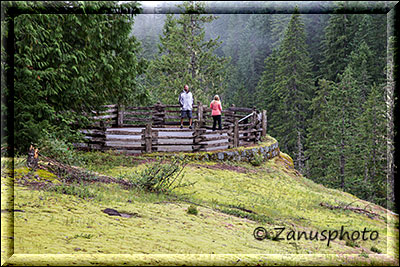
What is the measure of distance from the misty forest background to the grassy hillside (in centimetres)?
209

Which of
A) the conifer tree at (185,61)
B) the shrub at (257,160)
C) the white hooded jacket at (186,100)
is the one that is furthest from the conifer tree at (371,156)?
→ the white hooded jacket at (186,100)

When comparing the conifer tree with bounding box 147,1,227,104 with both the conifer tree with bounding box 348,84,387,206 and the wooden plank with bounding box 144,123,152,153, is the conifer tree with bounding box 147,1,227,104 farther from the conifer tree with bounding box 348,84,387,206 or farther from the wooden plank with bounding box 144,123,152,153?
the wooden plank with bounding box 144,123,152,153

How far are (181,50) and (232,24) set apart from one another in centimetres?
5399

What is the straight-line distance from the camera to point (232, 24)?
274 ft

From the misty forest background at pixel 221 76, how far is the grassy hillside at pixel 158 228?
2.09m

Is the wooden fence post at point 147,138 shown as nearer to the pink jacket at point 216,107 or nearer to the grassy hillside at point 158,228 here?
the pink jacket at point 216,107

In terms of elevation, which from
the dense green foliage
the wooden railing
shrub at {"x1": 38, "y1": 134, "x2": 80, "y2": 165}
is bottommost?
the wooden railing

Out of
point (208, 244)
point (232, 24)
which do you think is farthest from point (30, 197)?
point (232, 24)

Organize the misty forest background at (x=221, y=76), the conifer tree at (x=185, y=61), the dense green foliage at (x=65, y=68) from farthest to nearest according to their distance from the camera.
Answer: the conifer tree at (x=185, y=61)
the misty forest background at (x=221, y=76)
the dense green foliage at (x=65, y=68)

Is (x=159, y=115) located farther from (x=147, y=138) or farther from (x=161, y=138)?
(x=147, y=138)

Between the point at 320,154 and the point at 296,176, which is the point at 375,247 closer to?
the point at 296,176

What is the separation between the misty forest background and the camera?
32.1 ft

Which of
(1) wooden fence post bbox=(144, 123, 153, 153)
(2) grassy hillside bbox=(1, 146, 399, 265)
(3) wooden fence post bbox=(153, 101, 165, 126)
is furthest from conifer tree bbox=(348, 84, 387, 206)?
(1) wooden fence post bbox=(144, 123, 153, 153)

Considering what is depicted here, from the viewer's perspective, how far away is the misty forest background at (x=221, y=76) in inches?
385
